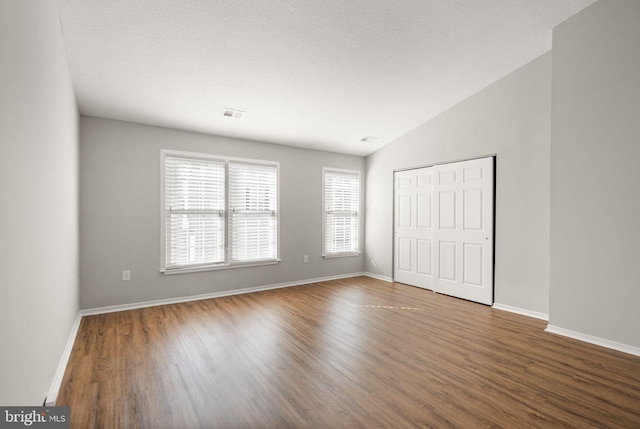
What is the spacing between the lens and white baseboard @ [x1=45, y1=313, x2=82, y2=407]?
2.00 m

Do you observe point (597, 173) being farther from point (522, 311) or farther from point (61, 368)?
point (61, 368)

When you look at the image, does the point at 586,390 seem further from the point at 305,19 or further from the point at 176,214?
the point at 176,214

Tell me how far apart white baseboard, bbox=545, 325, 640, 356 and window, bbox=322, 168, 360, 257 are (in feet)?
11.6

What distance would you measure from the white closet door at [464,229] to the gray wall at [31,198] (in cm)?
469

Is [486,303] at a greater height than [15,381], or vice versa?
[15,381]

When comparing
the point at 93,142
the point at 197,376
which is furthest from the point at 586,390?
the point at 93,142

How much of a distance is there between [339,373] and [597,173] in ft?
10.4

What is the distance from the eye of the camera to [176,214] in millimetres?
4352

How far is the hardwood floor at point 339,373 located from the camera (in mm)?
1888

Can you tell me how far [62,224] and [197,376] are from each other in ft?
5.48

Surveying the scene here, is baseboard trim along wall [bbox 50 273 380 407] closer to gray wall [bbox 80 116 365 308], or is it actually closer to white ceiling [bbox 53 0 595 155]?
gray wall [bbox 80 116 365 308]

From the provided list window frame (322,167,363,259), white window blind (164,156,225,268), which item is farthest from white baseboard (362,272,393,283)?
white window blind (164,156,225,268)

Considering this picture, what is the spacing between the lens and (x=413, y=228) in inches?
212

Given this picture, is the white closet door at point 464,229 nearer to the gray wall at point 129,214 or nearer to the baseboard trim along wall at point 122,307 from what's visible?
the baseboard trim along wall at point 122,307
